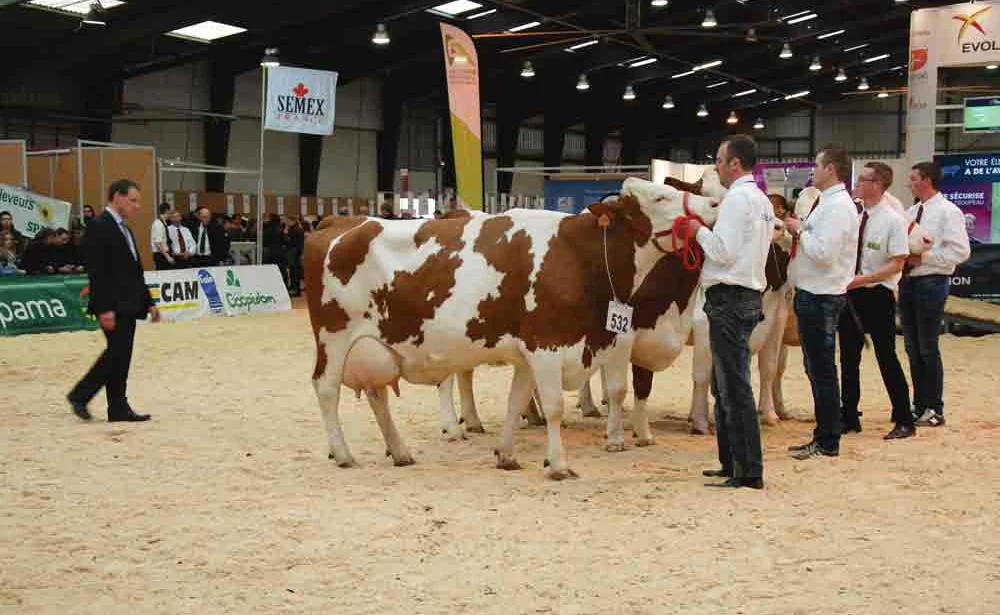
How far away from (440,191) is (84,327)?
20783 millimetres

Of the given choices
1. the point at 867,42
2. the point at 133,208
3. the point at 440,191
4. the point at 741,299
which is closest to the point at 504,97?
the point at 440,191

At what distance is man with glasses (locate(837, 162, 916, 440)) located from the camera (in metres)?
7.25

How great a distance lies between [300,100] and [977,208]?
10280 millimetres

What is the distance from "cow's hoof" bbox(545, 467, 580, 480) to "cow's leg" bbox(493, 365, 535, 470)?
1.23 feet

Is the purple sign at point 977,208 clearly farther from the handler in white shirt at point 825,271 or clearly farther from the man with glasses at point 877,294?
the handler in white shirt at point 825,271

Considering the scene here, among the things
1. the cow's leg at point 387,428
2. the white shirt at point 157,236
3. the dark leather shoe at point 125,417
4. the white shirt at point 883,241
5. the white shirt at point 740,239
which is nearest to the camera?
the white shirt at point 740,239

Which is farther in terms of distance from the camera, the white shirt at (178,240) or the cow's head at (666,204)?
the white shirt at (178,240)

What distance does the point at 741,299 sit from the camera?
18.7ft

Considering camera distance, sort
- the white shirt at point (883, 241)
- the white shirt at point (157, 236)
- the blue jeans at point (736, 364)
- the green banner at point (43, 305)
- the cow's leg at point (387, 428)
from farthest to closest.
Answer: the white shirt at point (157, 236)
the green banner at point (43, 305)
the white shirt at point (883, 241)
the cow's leg at point (387, 428)
the blue jeans at point (736, 364)

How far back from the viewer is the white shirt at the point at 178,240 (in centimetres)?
1748

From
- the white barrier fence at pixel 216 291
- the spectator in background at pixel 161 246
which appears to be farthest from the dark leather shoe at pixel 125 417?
the spectator in background at pixel 161 246

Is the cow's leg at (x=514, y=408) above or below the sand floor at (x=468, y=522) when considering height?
above

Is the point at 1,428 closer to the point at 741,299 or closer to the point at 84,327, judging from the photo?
the point at 741,299

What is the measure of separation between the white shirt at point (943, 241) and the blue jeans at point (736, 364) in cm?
265
